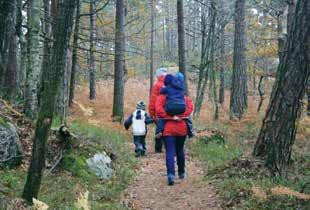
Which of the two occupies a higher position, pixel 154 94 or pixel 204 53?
pixel 204 53

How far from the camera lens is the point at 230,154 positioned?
11.0 metres

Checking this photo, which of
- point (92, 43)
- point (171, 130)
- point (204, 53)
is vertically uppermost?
point (92, 43)

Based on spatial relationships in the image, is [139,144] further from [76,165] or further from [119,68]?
[119,68]

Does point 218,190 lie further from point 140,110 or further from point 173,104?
point 140,110

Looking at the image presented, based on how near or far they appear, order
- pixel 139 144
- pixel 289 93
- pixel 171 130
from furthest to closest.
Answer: pixel 139 144 < pixel 171 130 < pixel 289 93

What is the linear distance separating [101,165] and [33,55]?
10.5ft

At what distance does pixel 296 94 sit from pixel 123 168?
12.4ft

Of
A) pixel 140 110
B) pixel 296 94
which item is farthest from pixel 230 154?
pixel 296 94

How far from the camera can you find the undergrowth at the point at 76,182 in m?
6.61

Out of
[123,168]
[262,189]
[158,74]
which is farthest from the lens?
[158,74]

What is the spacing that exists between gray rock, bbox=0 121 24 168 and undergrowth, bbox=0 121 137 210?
7.3 inches

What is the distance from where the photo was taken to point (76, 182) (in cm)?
760

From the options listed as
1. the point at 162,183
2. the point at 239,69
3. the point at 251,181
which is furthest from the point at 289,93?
the point at 239,69

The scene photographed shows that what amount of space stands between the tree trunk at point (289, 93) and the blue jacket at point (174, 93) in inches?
67.0
